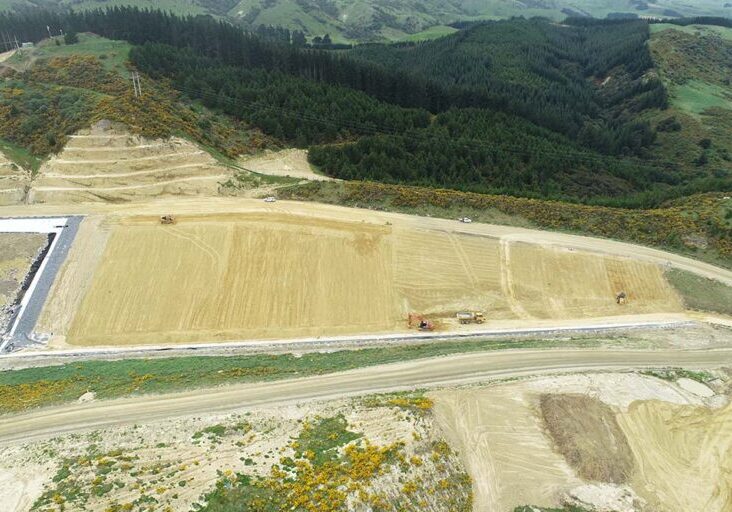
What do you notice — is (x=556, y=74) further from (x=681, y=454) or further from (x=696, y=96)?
(x=681, y=454)

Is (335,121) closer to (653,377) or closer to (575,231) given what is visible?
(575,231)

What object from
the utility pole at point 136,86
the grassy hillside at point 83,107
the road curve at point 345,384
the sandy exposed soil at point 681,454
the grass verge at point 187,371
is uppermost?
the utility pole at point 136,86

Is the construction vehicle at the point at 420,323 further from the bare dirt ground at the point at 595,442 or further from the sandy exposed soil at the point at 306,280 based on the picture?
the bare dirt ground at the point at 595,442

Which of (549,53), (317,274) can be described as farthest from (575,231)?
(549,53)

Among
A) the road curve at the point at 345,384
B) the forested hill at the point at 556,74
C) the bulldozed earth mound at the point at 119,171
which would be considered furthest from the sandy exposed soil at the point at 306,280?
the forested hill at the point at 556,74

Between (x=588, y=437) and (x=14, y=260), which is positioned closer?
(x=588, y=437)

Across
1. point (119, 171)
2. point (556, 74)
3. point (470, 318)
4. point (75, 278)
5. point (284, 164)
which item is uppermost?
point (119, 171)

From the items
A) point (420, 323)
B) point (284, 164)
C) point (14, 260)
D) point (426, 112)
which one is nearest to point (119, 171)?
point (14, 260)
